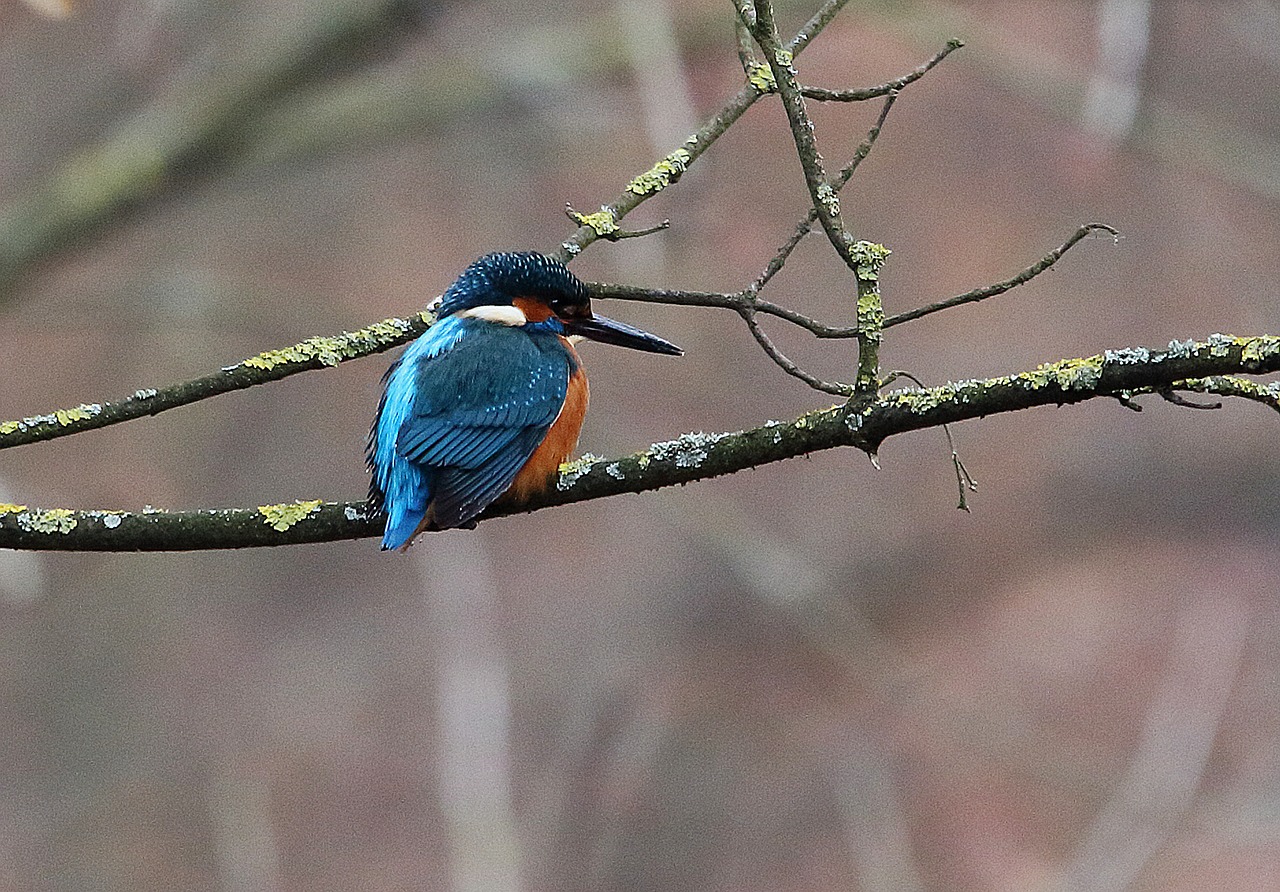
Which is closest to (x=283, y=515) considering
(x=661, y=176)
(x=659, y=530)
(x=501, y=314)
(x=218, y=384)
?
(x=218, y=384)

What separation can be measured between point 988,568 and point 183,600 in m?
4.01

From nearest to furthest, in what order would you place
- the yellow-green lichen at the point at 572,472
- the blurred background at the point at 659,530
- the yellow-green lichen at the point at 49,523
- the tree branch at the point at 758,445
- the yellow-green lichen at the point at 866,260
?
the tree branch at the point at 758,445
the yellow-green lichen at the point at 866,260
the yellow-green lichen at the point at 49,523
the yellow-green lichen at the point at 572,472
the blurred background at the point at 659,530

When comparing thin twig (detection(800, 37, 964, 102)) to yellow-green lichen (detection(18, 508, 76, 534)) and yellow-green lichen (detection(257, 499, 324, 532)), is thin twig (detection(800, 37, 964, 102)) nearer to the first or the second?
yellow-green lichen (detection(257, 499, 324, 532))

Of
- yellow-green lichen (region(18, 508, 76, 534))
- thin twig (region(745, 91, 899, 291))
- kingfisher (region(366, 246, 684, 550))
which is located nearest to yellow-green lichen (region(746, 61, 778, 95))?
thin twig (region(745, 91, 899, 291))

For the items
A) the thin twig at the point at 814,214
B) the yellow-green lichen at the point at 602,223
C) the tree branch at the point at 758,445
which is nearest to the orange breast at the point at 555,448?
the tree branch at the point at 758,445

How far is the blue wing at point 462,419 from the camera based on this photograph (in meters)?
2.72

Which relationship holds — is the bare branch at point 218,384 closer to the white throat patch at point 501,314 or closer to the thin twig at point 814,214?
the white throat patch at point 501,314

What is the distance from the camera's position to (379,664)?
334 inches

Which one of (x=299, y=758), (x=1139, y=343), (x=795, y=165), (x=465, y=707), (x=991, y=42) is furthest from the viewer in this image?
(x=299, y=758)

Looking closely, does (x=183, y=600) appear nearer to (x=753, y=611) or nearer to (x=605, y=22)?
(x=753, y=611)

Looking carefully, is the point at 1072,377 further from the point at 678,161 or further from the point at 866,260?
the point at 678,161

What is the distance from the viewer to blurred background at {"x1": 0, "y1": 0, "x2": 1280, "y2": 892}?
21.4ft

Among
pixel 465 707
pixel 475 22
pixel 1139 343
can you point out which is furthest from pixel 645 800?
pixel 475 22

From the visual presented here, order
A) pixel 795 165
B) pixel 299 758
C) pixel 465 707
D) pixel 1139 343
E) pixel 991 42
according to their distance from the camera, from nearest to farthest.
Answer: pixel 991 42, pixel 465 707, pixel 1139 343, pixel 795 165, pixel 299 758
